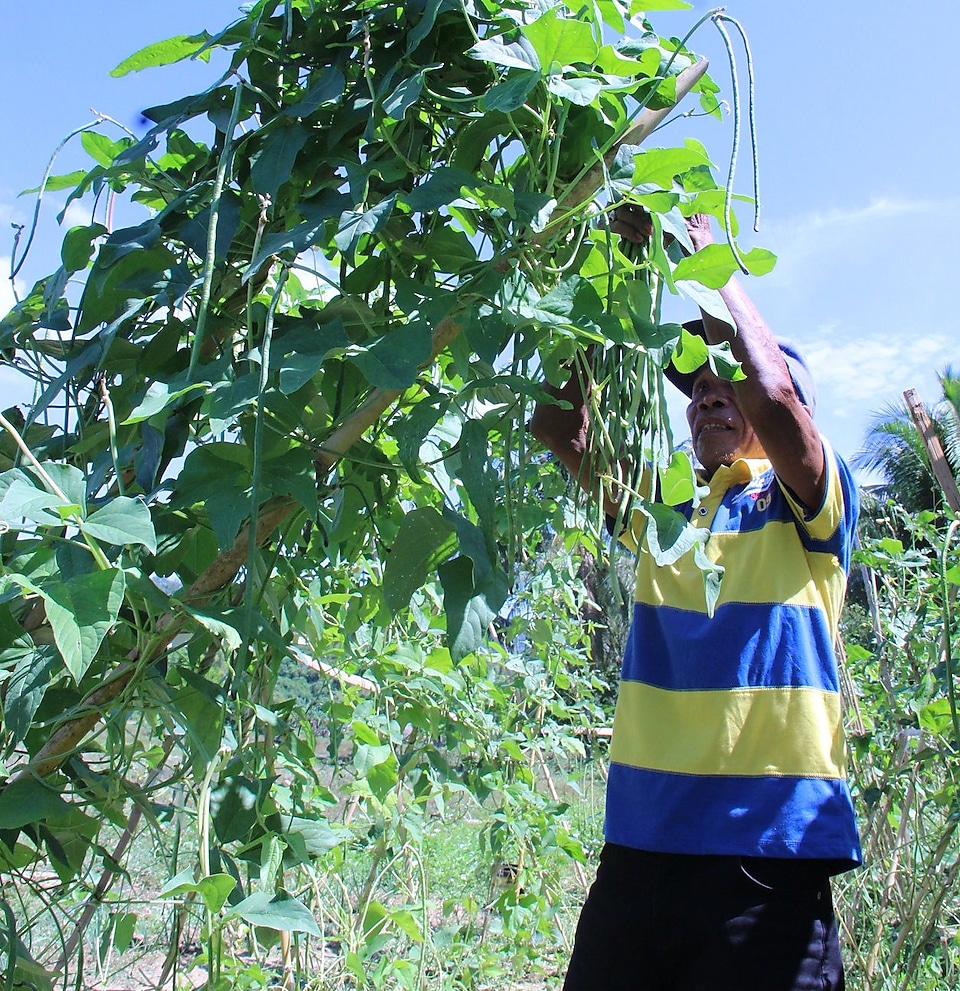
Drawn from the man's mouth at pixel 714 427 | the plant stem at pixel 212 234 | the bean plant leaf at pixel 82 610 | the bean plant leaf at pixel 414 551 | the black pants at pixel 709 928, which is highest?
the man's mouth at pixel 714 427

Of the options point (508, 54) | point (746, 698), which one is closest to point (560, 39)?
point (508, 54)

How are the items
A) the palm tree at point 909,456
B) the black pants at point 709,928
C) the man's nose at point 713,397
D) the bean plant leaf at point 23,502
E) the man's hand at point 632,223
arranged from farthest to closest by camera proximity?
the palm tree at point 909,456 < the man's nose at point 713,397 < the black pants at point 709,928 < the man's hand at point 632,223 < the bean plant leaf at point 23,502

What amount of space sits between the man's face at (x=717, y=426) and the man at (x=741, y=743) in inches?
4.9

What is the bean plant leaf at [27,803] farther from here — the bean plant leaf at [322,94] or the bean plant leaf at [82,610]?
the bean plant leaf at [322,94]

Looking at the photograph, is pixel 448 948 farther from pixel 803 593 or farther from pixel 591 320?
pixel 591 320

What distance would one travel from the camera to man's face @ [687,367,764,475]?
59.3 inches

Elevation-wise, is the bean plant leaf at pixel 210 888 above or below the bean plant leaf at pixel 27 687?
below

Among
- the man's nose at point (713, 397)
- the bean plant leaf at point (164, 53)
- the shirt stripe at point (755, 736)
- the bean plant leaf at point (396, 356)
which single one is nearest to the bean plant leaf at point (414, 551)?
the bean plant leaf at point (396, 356)

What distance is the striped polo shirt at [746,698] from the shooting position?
1.17m

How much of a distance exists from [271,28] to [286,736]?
79 centimetres

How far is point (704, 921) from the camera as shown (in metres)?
1.14

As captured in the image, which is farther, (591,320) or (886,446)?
(886,446)

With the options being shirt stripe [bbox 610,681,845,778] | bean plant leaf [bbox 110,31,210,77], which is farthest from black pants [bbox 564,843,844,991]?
bean plant leaf [bbox 110,31,210,77]

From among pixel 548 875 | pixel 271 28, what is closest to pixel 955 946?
pixel 548 875
